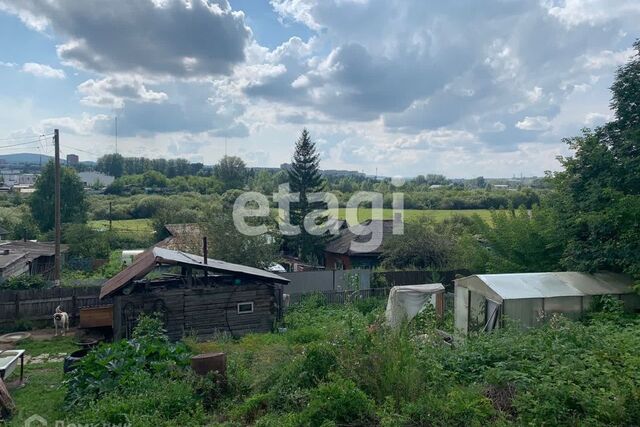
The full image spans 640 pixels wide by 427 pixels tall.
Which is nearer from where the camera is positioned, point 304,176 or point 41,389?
point 41,389

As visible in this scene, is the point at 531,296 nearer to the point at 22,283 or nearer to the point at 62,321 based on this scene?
the point at 62,321

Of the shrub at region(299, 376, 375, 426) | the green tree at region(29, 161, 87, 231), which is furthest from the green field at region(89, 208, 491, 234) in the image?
the shrub at region(299, 376, 375, 426)

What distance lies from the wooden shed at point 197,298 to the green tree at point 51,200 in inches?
1095

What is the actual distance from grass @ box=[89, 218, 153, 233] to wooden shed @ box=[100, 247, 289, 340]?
2718 cm

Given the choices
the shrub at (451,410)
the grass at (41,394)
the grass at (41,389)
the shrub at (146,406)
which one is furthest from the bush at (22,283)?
the shrub at (451,410)

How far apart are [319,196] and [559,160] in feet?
63.2

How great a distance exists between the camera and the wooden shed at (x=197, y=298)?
12.5 metres

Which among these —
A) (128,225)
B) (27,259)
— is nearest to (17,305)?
(27,259)

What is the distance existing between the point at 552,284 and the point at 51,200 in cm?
3853

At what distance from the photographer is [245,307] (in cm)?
1377

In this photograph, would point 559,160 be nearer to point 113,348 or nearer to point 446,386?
point 446,386

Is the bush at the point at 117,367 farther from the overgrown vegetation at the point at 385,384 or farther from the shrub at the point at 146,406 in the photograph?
the shrub at the point at 146,406

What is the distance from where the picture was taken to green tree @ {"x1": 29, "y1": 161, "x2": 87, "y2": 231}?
124ft

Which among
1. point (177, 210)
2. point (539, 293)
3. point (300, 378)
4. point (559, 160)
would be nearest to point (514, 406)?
point (300, 378)
